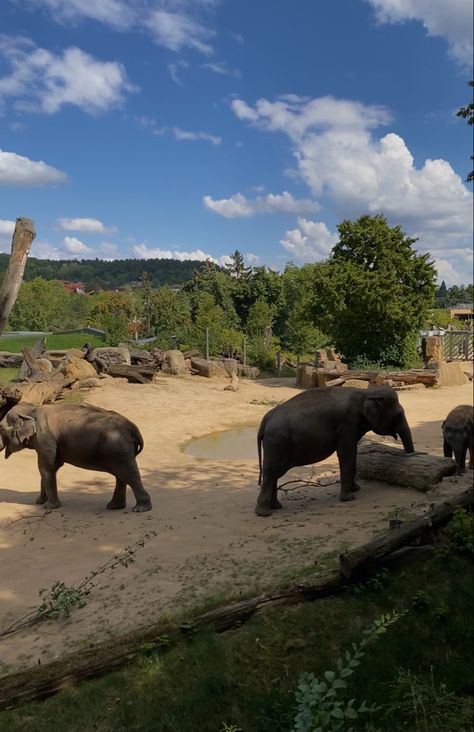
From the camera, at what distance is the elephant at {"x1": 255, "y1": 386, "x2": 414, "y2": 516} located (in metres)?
6.48

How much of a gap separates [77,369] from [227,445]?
869 centimetres

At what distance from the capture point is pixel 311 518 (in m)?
5.97

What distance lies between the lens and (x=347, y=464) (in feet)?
21.4

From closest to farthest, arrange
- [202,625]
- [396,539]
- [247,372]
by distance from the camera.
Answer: [202,625] < [396,539] < [247,372]

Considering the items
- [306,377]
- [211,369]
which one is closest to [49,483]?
[306,377]

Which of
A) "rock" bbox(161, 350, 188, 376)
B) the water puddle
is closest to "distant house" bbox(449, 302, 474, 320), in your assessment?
the water puddle

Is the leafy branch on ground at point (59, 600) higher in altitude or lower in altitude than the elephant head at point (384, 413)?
lower

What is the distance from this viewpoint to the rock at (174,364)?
73.8 feet

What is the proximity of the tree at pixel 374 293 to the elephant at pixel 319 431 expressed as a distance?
45.1 feet

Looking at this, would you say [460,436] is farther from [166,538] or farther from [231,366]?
[231,366]

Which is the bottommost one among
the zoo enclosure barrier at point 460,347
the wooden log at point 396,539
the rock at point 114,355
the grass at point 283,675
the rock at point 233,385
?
the grass at point 283,675

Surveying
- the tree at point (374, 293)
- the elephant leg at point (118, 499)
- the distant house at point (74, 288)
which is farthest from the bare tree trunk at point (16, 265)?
the distant house at point (74, 288)

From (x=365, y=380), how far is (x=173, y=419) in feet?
24.8

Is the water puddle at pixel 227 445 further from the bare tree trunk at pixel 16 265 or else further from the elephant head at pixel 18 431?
the bare tree trunk at pixel 16 265
